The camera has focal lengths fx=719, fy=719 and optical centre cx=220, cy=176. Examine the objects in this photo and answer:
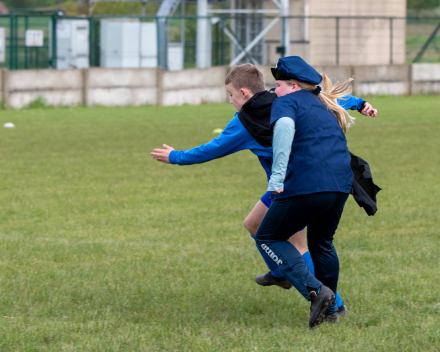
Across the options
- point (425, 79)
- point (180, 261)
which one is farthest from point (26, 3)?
point (180, 261)

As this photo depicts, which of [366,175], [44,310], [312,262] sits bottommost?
[44,310]

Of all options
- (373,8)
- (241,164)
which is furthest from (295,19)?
(241,164)

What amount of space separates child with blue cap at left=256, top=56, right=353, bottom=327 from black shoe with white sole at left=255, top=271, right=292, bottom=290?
2.34 ft

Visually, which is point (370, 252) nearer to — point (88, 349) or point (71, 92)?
point (88, 349)

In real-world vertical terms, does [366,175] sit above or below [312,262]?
above

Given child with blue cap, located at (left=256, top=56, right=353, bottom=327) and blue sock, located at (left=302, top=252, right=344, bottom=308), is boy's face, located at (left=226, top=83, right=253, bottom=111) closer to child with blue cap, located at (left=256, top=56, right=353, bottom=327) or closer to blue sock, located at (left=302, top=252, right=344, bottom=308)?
child with blue cap, located at (left=256, top=56, right=353, bottom=327)

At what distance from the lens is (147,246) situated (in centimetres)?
666

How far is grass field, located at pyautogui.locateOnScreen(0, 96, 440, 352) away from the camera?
4230 millimetres

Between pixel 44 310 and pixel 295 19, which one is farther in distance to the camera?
pixel 295 19

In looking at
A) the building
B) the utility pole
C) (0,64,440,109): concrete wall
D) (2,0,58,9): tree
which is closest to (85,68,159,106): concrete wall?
(0,64,440,109): concrete wall

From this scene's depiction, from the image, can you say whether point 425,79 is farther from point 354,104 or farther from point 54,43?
point 354,104

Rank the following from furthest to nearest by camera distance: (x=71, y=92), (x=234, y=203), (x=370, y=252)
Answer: (x=71, y=92) < (x=234, y=203) < (x=370, y=252)

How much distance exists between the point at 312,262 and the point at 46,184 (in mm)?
6131

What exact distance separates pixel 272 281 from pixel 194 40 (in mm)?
22667
